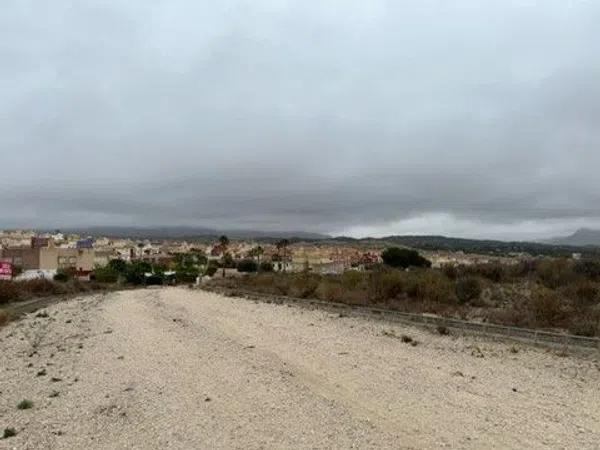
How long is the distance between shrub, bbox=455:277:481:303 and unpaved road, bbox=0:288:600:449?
10.0 metres

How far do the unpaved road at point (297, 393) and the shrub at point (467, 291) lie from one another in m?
10.0

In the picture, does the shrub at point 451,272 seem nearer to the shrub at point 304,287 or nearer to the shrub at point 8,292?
the shrub at point 304,287

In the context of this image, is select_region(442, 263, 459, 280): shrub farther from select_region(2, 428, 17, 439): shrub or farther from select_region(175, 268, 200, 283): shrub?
select_region(175, 268, 200, 283): shrub

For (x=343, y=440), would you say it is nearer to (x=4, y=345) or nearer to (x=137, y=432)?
(x=137, y=432)

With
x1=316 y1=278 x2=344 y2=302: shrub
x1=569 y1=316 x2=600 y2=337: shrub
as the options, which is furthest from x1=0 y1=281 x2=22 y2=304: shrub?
x1=569 y1=316 x2=600 y2=337: shrub

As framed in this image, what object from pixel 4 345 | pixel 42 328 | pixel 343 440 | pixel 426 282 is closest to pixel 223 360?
pixel 343 440

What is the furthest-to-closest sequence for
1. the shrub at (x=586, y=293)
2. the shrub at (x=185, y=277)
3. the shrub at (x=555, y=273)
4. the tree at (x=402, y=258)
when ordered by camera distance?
1. the shrub at (x=185, y=277)
2. the tree at (x=402, y=258)
3. the shrub at (x=555, y=273)
4. the shrub at (x=586, y=293)

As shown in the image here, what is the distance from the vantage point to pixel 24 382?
1290cm

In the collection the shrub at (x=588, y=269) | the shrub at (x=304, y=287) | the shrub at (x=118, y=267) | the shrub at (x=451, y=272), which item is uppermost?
the shrub at (x=588, y=269)

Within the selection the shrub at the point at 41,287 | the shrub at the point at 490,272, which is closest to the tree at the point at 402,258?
the shrub at the point at 490,272

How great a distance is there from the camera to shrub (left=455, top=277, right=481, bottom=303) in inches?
1130

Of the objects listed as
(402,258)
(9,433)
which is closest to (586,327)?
(9,433)

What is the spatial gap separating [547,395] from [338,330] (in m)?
10.9

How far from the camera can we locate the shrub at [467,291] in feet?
94.2
